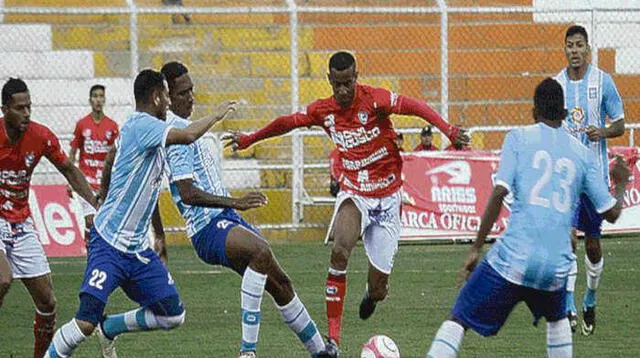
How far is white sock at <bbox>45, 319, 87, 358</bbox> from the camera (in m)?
9.34

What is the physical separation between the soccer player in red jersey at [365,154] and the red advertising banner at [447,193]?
9738mm

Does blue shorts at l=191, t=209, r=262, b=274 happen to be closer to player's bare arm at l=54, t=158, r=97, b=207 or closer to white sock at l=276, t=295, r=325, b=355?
white sock at l=276, t=295, r=325, b=355

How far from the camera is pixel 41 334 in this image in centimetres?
1096

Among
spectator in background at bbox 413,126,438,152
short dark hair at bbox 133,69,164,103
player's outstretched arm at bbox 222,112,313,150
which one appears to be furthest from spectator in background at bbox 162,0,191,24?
short dark hair at bbox 133,69,164,103

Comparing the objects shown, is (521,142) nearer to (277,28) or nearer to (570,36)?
(570,36)

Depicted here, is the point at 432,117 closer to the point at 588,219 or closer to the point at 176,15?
the point at 588,219

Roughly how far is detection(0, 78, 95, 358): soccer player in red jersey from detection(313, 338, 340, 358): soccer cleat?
2.04 m

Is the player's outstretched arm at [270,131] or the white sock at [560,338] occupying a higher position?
the player's outstretched arm at [270,131]

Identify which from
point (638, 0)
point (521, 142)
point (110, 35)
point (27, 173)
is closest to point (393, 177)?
point (27, 173)

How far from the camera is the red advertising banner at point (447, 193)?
2212 centimetres

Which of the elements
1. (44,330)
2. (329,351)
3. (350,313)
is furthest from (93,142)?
(329,351)

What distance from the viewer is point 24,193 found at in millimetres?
11242

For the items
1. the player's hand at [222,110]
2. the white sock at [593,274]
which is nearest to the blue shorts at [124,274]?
the player's hand at [222,110]

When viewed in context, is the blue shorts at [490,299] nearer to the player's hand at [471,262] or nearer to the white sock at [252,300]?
the player's hand at [471,262]
